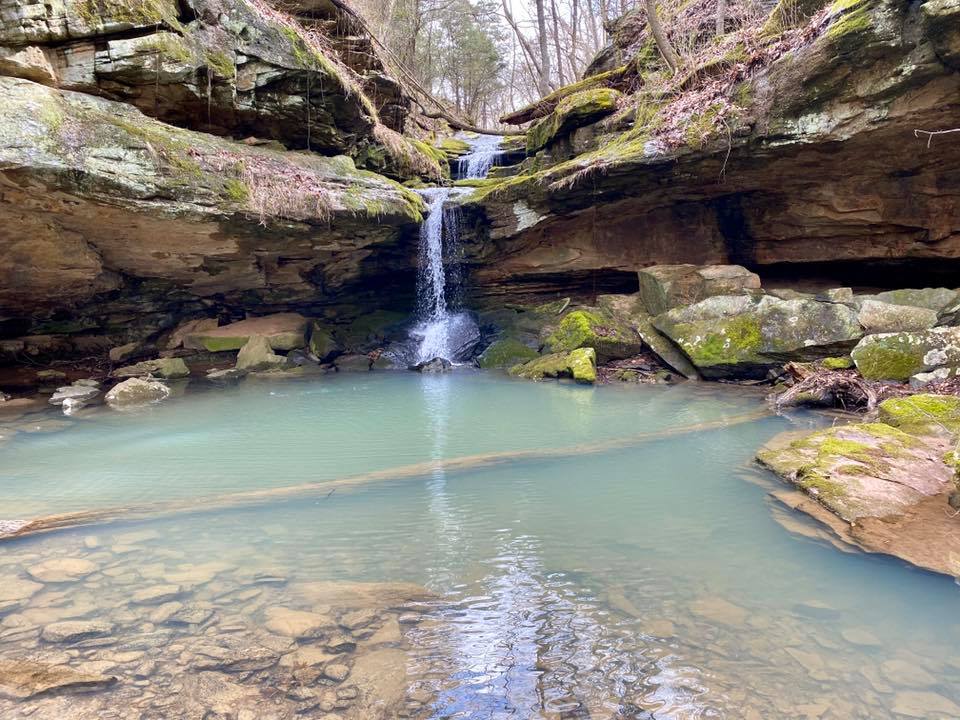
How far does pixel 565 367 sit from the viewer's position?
10.0 m

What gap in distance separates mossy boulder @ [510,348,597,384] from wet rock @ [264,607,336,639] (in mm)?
7581

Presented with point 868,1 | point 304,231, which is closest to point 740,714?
point 868,1

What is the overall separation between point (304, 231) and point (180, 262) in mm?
→ 2329

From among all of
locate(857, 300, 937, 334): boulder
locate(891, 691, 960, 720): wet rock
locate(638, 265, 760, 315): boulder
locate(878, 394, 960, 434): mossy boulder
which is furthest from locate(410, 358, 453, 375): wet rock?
locate(891, 691, 960, 720): wet rock

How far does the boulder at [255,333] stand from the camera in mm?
11828

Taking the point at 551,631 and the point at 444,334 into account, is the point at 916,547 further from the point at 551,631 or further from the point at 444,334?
the point at 444,334

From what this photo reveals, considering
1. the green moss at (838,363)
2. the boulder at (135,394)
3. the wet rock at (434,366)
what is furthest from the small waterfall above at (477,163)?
the green moss at (838,363)

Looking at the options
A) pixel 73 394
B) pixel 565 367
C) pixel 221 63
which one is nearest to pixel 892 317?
pixel 565 367

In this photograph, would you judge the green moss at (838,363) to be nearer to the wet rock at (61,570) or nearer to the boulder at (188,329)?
the wet rock at (61,570)

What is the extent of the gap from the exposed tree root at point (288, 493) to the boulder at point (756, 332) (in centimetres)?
367

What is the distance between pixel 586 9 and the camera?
89.4ft

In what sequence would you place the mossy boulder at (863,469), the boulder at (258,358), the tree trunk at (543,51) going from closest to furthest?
1. the mossy boulder at (863,469)
2. the boulder at (258,358)
3. the tree trunk at (543,51)

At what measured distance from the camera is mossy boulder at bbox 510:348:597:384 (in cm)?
964

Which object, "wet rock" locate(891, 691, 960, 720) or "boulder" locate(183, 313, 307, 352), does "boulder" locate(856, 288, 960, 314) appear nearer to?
"wet rock" locate(891, 691, 960, 720)
